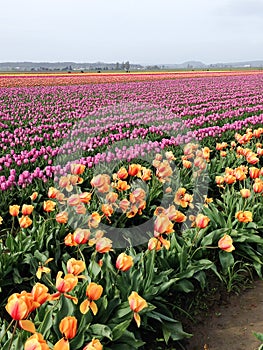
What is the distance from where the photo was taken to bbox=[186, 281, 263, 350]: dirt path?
2951 mm

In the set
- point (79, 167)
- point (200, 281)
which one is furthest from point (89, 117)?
point (200, 281)

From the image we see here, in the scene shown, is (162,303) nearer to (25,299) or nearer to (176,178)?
(25,299)

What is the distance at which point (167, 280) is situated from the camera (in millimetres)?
3068

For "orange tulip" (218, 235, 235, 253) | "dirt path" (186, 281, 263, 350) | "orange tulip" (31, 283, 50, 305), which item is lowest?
"dirt path" (186, 281, 263, 350)

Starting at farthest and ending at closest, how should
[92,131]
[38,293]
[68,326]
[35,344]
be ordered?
1. [92,131]
2. [38,293]
3. [68,326]
4. [35,344]

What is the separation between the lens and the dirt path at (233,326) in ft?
9.68

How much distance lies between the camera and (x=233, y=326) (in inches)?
125

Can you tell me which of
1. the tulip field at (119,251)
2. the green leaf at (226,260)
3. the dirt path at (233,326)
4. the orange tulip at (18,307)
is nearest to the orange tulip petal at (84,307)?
the tulip field at (119,251)

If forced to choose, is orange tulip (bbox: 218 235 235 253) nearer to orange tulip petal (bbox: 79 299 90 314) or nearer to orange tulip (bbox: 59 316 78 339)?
orange tulip petal (bbox: 79 299 90 314)

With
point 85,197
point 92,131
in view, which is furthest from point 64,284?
point 92,131

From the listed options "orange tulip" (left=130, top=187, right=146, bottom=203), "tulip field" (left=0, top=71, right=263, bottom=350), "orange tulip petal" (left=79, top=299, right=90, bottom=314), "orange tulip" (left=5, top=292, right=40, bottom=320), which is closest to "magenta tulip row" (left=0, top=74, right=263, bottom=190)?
"tulip field" (left=0, top=71, right=263, bottom=350)

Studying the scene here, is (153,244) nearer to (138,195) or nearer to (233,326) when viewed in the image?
(138,195)

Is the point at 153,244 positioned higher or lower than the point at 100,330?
higher

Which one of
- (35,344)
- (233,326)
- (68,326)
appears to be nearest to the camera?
(35,344)
